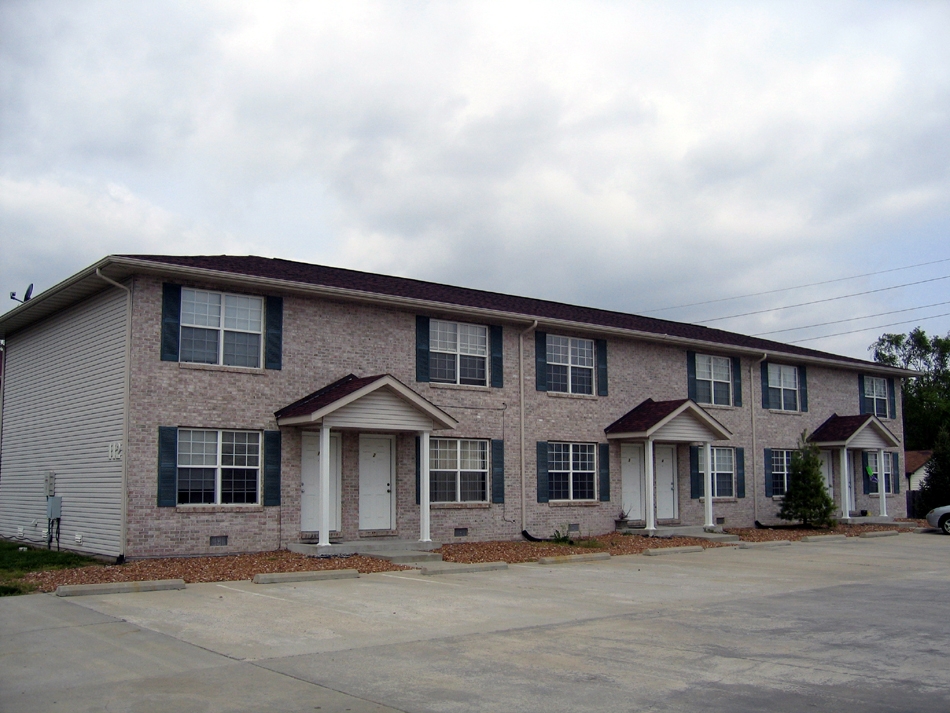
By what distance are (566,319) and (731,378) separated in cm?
730

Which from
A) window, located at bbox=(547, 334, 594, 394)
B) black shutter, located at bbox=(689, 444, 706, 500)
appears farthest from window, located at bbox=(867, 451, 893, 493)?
window, located at bbox=(547, 334, 594, 394)

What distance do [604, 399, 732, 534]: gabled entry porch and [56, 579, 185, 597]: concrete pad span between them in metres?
13.3

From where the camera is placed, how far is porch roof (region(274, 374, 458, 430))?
17297 mm

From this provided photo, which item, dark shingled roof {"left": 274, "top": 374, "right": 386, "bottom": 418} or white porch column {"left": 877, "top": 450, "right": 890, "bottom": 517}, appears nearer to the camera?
dark shingled roof {"left": 274, "top": 374, "right": 386, "bottom": 418}

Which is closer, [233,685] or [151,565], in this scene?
[233,685]

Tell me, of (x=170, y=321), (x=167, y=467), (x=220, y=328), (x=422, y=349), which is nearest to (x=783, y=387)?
(x=422, y=349)

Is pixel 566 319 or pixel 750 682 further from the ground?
pixel 566 319

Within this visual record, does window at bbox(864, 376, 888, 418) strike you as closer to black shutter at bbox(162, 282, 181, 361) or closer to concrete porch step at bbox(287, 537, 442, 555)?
concrete porch step at bbox(287, 537, 442, 555)

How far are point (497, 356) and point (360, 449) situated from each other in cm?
442

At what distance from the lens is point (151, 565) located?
15.6 meters

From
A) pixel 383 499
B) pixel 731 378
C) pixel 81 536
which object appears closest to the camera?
pixel 81 536

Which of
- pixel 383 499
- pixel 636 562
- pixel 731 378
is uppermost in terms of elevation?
pixel 731 378

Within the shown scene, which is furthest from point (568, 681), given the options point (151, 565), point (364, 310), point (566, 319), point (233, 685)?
point (566, 319)

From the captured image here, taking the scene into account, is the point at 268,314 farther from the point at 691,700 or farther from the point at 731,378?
the point at 731,378
